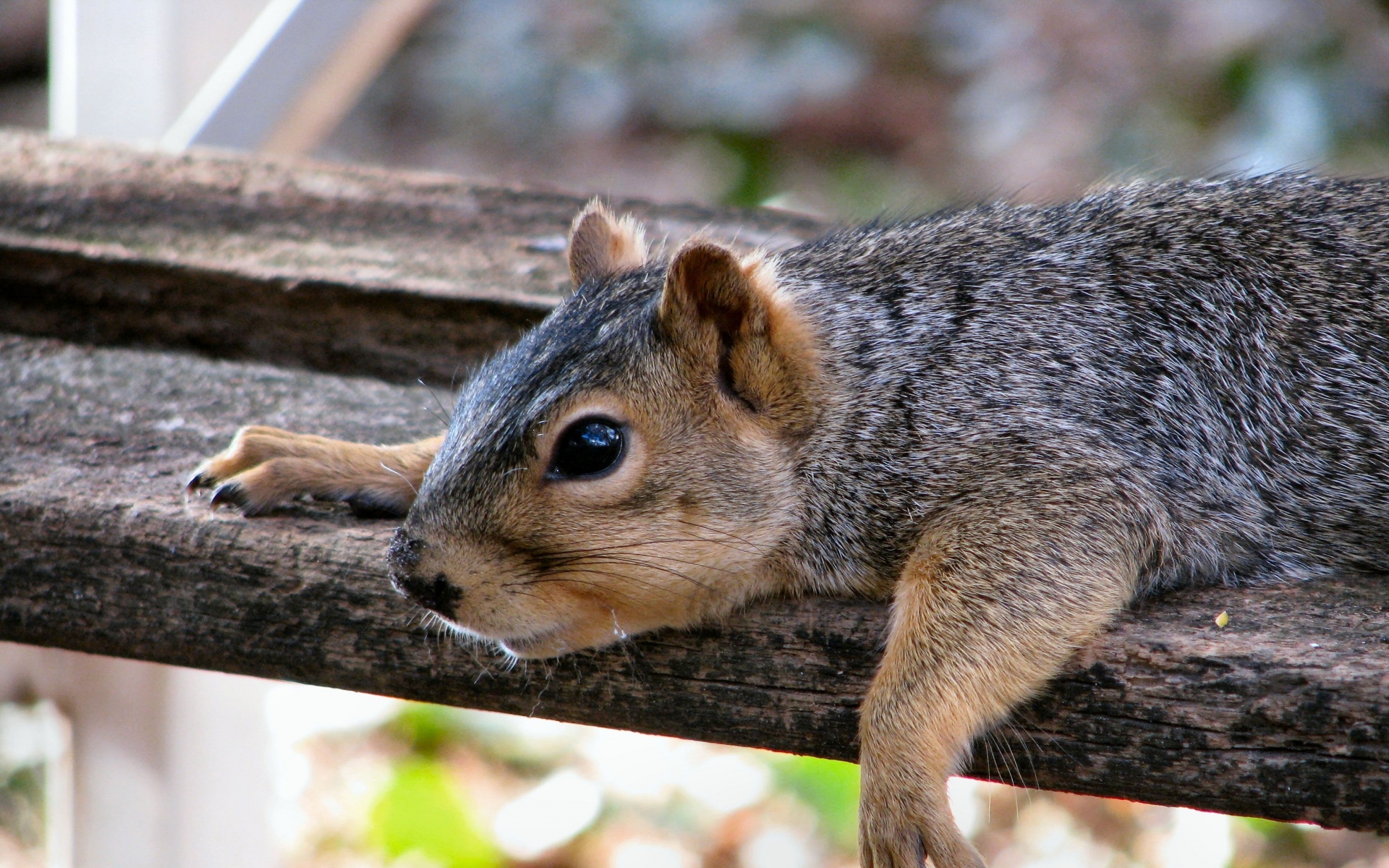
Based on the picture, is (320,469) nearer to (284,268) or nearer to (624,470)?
(624,470)

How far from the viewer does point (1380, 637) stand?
4.42 feet

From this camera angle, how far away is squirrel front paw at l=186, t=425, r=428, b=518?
1.70 m

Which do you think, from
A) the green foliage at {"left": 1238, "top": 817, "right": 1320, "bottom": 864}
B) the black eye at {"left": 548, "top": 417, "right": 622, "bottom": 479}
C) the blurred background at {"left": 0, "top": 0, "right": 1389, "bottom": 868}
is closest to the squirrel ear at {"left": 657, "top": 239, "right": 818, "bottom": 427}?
the black eye at {"left": 548, "top": 417, "right": 622, "bottom": 479}

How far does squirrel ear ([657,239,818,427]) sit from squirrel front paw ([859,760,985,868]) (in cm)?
46

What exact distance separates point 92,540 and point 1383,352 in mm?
1587

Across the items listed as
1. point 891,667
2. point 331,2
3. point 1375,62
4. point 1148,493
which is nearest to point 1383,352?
point 1148,493

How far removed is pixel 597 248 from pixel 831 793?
1.63 m

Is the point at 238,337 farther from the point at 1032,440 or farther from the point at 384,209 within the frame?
the point at 1032,440

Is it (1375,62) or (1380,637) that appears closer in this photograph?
(1380,637)

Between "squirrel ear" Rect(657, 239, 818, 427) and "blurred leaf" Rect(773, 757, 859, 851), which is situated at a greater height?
"squirrel ear" Rect(657, 239, 818, 427)

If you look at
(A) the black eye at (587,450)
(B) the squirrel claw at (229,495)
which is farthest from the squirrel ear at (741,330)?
(B) the squirrel claw at (229,495)

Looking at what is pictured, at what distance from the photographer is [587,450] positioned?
4.82 ft

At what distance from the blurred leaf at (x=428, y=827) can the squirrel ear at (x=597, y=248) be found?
5.17 ft

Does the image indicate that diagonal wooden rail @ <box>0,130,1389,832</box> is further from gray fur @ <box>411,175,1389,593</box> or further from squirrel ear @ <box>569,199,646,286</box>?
squirrel ear @ <box>569,199,646,286</box>
